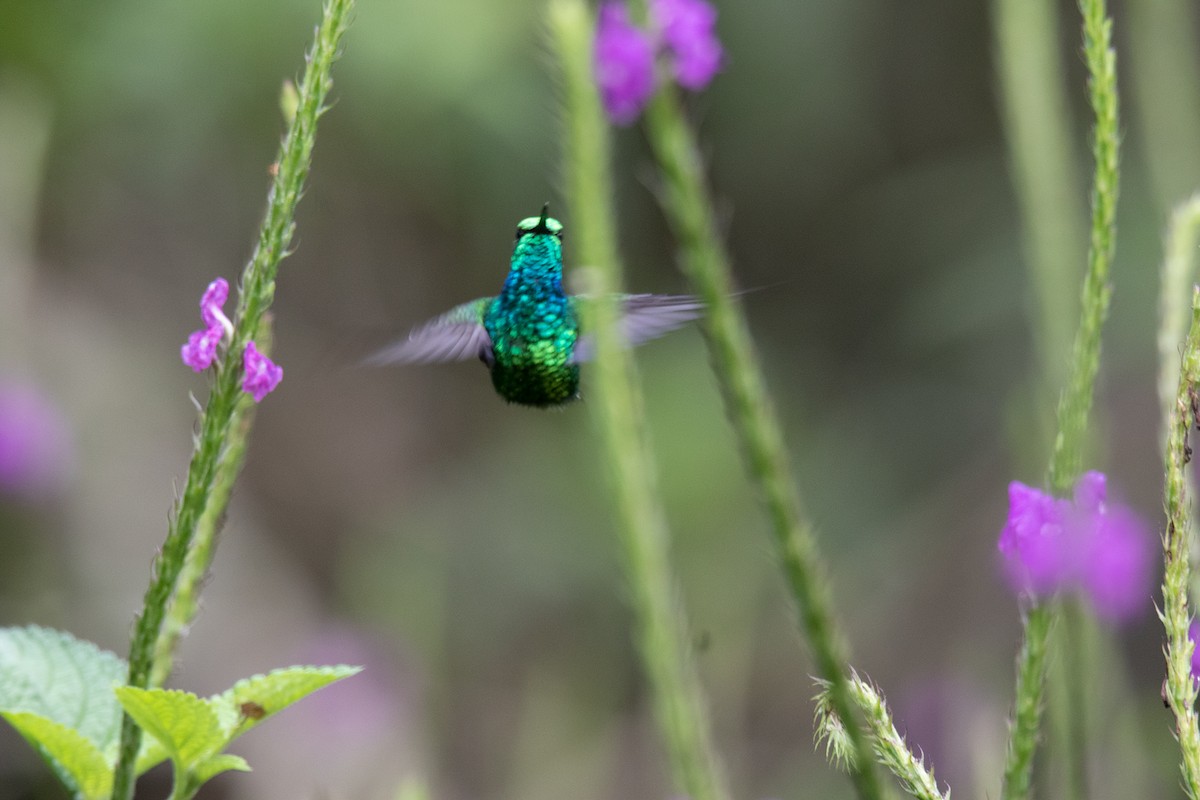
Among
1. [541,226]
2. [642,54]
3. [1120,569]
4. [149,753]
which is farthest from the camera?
[1120,569]

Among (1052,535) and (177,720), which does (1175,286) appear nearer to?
(1052,535)

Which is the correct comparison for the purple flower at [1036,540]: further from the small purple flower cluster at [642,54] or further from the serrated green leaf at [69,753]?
the serrated green leaf at [69,753]

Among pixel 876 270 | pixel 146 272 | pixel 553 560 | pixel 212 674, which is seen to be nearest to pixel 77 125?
pixel 146 272

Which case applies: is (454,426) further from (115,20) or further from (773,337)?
(115,20)

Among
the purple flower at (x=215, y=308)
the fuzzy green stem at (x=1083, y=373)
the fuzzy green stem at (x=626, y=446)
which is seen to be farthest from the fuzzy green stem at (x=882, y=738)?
the purple flower at (x=215, y=308)

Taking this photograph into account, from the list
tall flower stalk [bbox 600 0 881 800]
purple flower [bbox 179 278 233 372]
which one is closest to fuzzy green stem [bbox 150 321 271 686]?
purple flower [bbox 179 278 233 372]

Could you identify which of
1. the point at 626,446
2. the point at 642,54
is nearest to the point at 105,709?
the point at 626,446
